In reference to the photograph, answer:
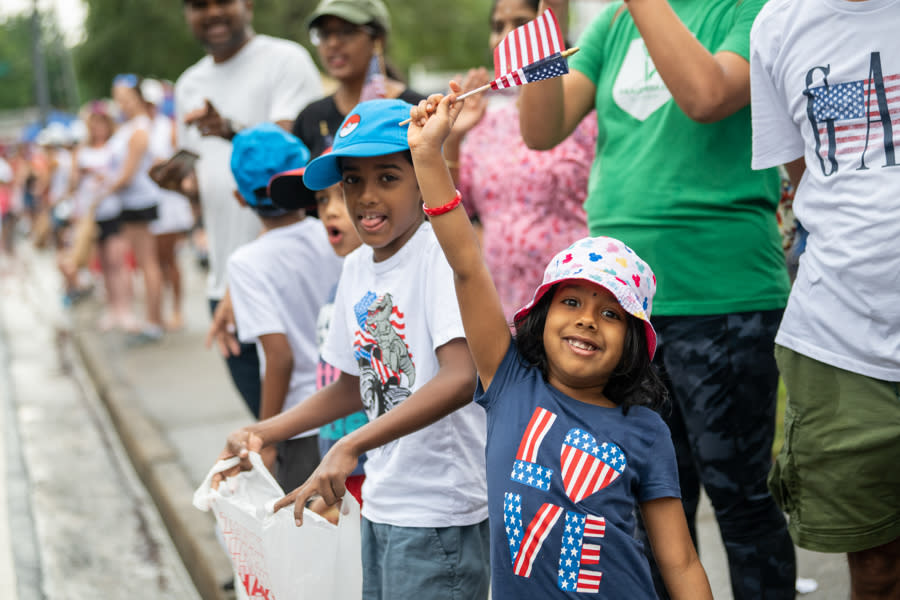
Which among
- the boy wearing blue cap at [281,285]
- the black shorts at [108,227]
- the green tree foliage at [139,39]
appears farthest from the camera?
the green tree foliage at [139,39]

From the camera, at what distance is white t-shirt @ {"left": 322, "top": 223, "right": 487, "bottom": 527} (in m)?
2.39

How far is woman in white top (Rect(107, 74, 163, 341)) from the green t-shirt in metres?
6.89

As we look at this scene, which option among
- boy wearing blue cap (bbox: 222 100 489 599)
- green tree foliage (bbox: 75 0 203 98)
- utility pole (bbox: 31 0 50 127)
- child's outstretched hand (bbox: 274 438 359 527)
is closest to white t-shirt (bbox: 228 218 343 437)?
boy wearing blue cap (bbox: 222 100 489 599)

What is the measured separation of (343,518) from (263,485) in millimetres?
352

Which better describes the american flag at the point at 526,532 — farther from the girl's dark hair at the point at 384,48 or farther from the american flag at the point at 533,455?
the girl's dark hair at the point at 384,48

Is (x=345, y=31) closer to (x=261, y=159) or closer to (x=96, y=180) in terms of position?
(x=261, y=159)

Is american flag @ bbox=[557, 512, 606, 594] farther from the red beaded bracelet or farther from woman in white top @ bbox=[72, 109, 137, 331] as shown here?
woman in white top @ bbox=[72, 109, 137, 331]

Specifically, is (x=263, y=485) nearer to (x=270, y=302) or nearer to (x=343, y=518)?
(x=343, y=518)

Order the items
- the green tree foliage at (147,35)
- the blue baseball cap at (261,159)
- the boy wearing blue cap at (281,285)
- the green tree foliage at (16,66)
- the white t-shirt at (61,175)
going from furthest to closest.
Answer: the green tree foliage at (16,66) → the green tree foliage at (147,35) → the white t-shirt at (61,175) → the blue baseball cap at (261,159) → the boy wearing blue cap at (281,285)

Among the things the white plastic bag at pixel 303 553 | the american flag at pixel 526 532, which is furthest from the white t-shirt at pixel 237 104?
the american flag at pixel 526 532

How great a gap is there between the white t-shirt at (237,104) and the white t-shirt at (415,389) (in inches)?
72.3

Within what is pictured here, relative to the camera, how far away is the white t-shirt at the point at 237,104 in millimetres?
4254

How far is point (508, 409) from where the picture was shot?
7.04 feet

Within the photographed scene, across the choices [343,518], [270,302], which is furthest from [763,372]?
[270,302]
